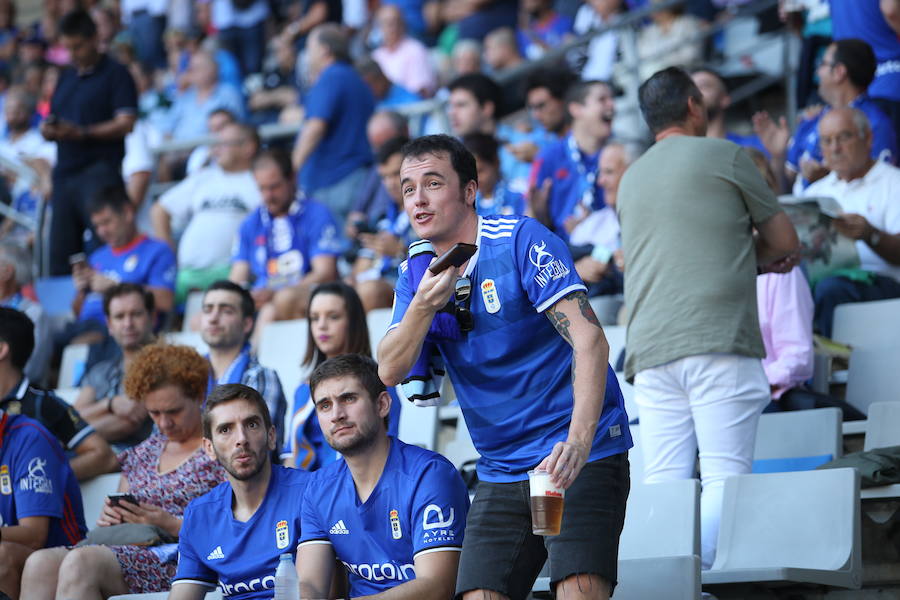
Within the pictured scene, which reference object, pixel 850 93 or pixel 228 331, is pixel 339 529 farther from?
→ pixel 850 93

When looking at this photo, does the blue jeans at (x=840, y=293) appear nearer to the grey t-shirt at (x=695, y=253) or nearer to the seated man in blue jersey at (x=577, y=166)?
the seated man in blue jersey at (x=577, y=166)

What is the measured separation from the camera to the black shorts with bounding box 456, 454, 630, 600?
3.00m

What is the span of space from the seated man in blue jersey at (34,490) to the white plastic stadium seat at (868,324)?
3388 millimetres

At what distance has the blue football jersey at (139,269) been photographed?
25.8ft

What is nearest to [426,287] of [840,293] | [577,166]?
[840,293]

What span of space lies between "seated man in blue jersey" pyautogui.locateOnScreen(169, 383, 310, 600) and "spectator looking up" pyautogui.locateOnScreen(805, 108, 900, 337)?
9.33 feet

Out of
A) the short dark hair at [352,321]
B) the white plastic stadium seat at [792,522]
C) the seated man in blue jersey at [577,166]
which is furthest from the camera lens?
the seated man in blue jersey at [577,166]

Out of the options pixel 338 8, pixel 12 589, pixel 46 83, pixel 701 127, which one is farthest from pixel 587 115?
pixel 46 83

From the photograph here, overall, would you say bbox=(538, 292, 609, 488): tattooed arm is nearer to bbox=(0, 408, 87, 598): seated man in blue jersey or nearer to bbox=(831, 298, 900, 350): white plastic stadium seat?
bbox=(0, 408, 87, 598): seated man in blue jersey

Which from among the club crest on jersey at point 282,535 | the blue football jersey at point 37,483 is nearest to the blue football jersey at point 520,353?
the club crest on jersey at point 282,535

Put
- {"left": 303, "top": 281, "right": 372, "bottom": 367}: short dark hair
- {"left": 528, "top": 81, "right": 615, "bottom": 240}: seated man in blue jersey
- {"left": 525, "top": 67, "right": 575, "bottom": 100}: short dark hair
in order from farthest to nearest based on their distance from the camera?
{"left": 525, "top": 67, "right": 575, "bottom": 100}: short dark hair → {"left": 528, "top": 81, "right": 615, "bottom": 240}: seated man in blue jersey → {"left": 303, "top": 281, "right": 372, "bottom": 367}: short dark hair

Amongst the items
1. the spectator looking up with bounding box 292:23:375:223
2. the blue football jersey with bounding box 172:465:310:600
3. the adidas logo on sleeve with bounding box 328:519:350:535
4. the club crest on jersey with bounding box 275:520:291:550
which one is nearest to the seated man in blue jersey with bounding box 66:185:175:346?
the spectator looking up with bounding box 292:23:375:223

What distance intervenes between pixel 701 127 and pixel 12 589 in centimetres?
300

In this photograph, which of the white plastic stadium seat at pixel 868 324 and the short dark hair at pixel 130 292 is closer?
the white plastic stadium seat at pixel 868 324
